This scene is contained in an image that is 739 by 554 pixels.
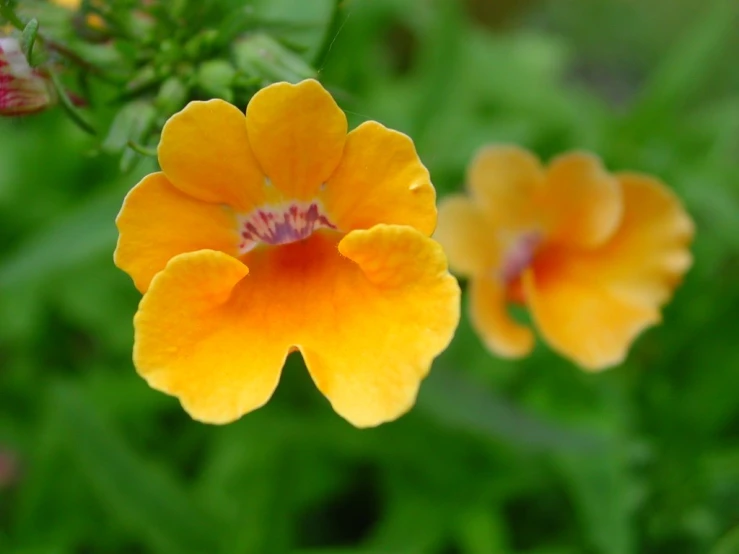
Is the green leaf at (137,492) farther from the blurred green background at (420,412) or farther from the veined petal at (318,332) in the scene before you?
the veined petal at (318,332)

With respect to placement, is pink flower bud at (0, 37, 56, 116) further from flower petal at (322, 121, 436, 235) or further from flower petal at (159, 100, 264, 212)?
flower petal at (322, 121, 436, 235)

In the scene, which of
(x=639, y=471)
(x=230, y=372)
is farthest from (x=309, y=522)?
(x=230, y=372)

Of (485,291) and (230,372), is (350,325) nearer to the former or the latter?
(230,372)

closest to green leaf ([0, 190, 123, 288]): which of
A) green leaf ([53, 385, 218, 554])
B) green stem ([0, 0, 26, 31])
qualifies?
green leaf ([53, 385, 218, 554])

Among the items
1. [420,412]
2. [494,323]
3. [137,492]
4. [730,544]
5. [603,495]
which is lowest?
[137,492]

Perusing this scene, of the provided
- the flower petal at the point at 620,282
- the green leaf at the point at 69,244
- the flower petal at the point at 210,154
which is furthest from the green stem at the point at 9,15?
the flower petal at the point at 620,282

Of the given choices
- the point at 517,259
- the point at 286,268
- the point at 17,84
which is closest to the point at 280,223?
the point at 286,268

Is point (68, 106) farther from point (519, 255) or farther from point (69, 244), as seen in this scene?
point (519, 255)

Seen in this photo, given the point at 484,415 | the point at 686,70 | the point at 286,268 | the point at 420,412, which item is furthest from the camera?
the point at 686,70
